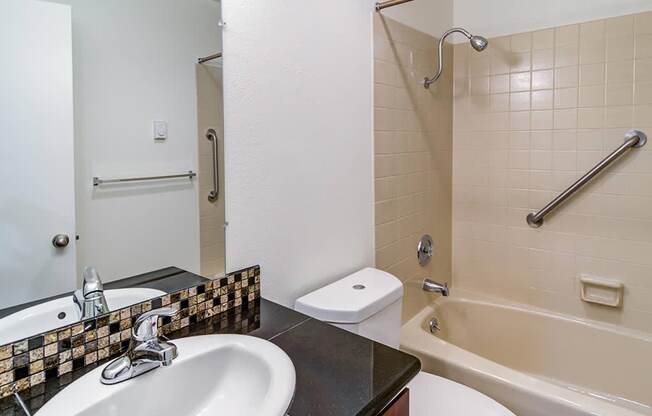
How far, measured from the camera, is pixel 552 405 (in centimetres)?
137

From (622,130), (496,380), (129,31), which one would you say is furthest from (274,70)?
(622,130)

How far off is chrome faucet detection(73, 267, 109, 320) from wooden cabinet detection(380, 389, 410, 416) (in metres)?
0.63

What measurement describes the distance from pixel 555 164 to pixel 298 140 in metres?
1.39

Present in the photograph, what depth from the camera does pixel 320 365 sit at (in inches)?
33.9

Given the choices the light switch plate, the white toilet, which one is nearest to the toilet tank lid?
the white toilet

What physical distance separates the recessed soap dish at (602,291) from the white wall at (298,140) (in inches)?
43.5

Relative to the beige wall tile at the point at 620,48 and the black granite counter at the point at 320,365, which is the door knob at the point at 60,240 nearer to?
the black granite counter at the point at 320,365

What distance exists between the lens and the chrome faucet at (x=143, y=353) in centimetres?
78

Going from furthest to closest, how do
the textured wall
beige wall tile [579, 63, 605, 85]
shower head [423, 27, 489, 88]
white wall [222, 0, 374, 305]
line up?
1. beige wall tile [579, 63, 605, 85]
2. shower head [423, 27, 489, 88]
3. white wall [222, 0, 374, 305]
4. the textured wall

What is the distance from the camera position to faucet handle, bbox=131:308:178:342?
2.65 feet

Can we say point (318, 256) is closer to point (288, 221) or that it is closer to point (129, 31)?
point (288, 221)

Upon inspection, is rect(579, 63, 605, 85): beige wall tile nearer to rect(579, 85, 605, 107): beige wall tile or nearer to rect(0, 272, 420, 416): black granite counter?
rect(579, 85, 605, 107): beige wall tile

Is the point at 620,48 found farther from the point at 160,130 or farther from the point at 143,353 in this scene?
the point at 143,353

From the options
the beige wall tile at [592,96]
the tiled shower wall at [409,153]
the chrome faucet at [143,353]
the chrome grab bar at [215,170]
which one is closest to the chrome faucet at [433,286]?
the tiled shower wall at [409,153]
